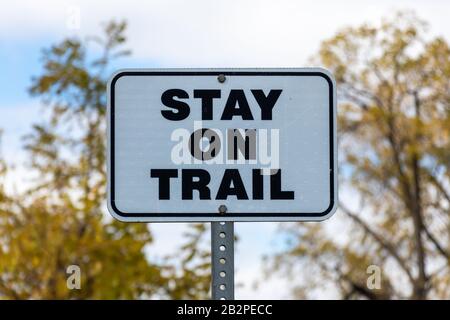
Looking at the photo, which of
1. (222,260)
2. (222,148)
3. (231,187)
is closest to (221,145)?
(222,148)

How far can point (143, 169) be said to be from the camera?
3930 mm

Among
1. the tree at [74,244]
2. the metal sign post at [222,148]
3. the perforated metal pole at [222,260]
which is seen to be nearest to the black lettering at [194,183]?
the metal sign post at [222,148]

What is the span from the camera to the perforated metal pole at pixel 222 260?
12.6ft

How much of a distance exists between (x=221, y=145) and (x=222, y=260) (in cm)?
48

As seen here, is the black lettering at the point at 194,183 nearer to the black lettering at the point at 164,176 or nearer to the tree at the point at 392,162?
the black lettering at the point at 164,176

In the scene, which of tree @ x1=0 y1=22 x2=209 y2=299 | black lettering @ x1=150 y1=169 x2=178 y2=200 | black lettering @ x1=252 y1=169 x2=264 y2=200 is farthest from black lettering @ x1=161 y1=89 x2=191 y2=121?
tree @ x1=0 y1=22 x2=209 y2=299

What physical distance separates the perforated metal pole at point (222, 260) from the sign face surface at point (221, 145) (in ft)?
0.17

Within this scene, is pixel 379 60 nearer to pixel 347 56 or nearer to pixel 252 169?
pixel 347 56

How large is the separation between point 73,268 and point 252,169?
4.07ft

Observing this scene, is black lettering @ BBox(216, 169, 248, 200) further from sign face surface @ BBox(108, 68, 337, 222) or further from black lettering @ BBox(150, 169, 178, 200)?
black lettering @ BBox(150, 169, 178, 200)

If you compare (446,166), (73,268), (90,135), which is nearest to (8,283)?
(90,135)

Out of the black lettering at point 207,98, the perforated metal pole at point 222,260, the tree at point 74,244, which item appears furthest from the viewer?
the tree at point 74,244
